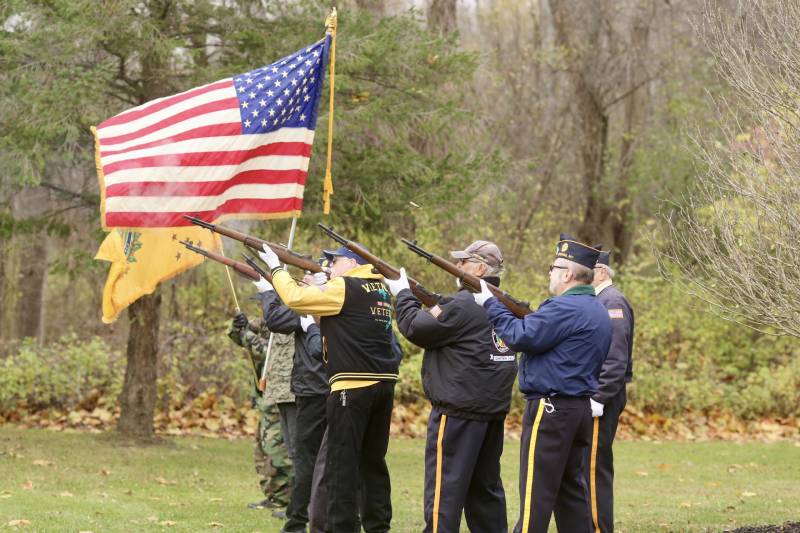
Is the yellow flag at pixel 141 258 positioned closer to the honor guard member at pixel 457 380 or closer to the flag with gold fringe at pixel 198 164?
the flag with gold fringe at pixel 198 164

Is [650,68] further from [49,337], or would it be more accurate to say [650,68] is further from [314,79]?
[314,79]

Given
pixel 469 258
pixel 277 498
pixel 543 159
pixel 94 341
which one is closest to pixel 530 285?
pixel 543 159

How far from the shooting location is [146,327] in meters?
14.1

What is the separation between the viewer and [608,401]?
324 inches

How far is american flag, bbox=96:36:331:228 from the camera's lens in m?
9.06

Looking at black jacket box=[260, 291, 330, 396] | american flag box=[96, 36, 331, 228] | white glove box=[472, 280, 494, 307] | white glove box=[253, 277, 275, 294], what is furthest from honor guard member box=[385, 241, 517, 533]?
american flag box=[96, 36, 331, 228]

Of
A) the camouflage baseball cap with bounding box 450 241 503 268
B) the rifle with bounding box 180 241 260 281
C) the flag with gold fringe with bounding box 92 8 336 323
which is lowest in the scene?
the rifle with bounding box 180 241 260 281

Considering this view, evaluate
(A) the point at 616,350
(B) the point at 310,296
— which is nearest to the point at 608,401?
(A) the point at 616,350

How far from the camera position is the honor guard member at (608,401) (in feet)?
26.5

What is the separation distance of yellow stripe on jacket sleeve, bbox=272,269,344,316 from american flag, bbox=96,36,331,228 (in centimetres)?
198

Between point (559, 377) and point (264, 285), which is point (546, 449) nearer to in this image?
point (559, 377)

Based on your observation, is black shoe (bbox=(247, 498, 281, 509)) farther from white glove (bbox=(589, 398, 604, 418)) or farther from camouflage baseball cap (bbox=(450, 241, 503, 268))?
camouflage baseball cap (bbox=(450, 241, 503, 268))

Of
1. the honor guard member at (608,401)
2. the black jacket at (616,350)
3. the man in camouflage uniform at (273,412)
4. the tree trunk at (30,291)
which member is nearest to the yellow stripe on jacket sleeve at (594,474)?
the honor guard member at (608,401)

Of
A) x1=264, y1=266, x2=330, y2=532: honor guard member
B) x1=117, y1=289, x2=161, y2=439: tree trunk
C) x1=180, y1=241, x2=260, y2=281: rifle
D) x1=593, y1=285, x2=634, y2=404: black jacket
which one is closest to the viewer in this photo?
x1=593, y1=285, x2=634, y2=404: black jacket
